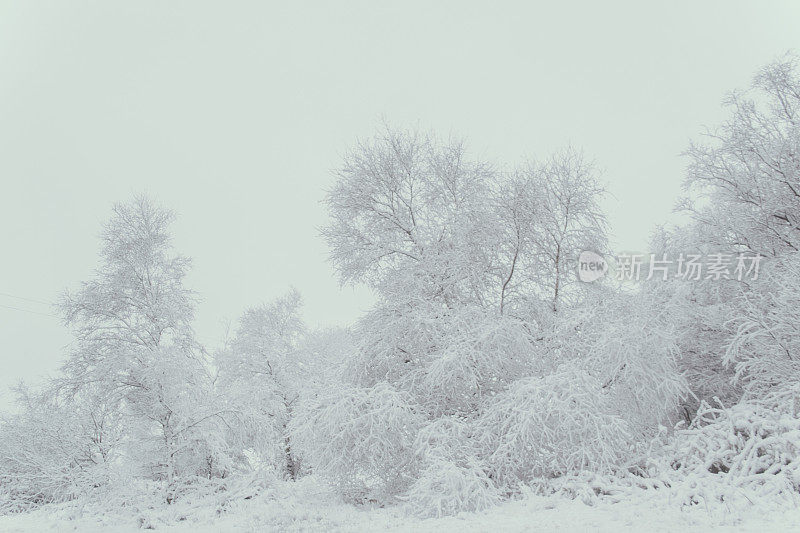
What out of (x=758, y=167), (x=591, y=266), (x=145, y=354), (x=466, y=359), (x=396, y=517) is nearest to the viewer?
(x=396, y=517)

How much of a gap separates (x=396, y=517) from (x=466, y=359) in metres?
3.17

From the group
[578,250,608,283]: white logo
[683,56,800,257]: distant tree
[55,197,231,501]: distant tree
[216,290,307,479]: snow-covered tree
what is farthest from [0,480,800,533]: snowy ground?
[216,290,307,479]: snow-covered tree

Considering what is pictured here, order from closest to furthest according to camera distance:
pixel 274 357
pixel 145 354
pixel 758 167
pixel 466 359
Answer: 1. pixel 466 359
2. pixel 758 167
3. pixel 145 354
4. pixel 274 357

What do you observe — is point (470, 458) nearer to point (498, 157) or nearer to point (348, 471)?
point (348, 471)

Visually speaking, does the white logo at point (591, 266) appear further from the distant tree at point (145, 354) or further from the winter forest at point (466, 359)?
the distant tree at point (145, 354)

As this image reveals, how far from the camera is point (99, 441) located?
12.8 meters

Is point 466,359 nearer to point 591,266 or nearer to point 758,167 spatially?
point 591,266

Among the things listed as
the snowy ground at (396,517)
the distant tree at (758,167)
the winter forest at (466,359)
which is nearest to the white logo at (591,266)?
the winter forest at (466,359)

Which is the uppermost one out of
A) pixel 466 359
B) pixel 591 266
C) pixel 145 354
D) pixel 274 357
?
pixel 591 266

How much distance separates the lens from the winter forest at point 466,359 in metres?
8.87

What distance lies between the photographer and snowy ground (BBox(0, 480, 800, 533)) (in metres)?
6.04

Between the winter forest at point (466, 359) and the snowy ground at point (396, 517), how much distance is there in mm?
101

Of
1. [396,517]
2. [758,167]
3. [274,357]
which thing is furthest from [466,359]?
[274,357]

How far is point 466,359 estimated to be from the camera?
10.0 metres
